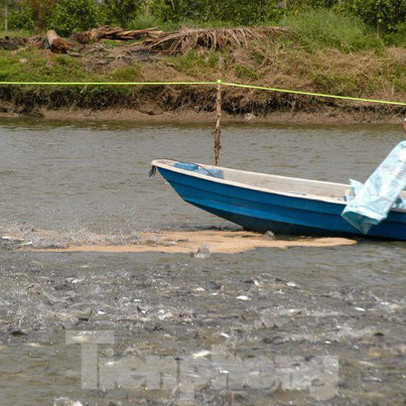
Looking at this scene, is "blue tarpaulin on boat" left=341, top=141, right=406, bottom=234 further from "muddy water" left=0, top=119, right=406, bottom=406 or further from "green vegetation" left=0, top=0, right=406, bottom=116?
"green vegetation" left=0, top=0, right=406, bottom=116

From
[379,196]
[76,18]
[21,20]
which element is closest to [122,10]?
[76,18]

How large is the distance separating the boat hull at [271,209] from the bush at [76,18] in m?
26.2

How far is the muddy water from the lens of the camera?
7062 millimetres

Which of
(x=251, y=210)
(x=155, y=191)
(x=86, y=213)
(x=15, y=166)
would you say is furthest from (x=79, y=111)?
(x=251, y=210)

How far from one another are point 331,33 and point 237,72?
12.7 feet

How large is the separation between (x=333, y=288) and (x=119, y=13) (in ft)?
95.4

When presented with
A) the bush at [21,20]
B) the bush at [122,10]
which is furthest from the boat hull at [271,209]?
the bush at [21,20]

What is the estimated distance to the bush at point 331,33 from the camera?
1256 inches

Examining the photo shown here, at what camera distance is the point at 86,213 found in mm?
14703

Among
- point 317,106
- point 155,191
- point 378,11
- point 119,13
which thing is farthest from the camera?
point 119,13

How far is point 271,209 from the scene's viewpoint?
12.5 meters

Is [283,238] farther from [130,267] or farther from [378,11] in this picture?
[378,11]

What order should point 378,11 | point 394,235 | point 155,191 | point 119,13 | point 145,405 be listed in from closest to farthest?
point 145,405, point 394,235, point 155,191, point 378,11, point 119,13

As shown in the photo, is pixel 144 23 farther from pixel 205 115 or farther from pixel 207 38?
pixel 205 115
